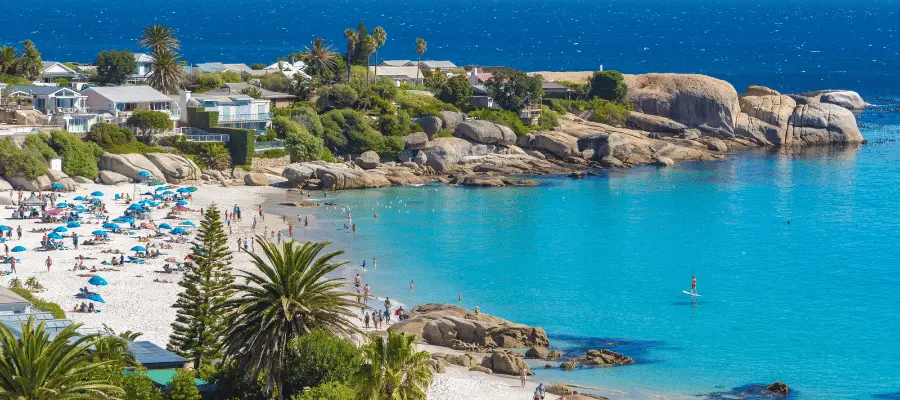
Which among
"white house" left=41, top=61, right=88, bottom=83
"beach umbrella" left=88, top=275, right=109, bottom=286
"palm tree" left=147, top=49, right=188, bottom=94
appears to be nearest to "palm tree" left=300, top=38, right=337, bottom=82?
"palm tree" left=147, top=49, right=188, bottom=94

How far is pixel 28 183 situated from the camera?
72.8 metres

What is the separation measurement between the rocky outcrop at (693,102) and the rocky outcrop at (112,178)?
162 ft

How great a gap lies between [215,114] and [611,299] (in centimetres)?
3873

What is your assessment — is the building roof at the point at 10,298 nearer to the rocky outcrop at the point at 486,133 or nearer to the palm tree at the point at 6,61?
the rocky outcrop at the point at 486,133

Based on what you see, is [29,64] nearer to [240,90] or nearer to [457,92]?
[240,90]

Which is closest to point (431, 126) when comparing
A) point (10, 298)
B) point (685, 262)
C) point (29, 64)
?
point (29, 64)

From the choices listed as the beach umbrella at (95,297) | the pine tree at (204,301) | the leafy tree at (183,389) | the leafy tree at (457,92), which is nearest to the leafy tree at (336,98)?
the leafy tree at (457,92)

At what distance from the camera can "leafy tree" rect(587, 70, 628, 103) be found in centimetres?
11000

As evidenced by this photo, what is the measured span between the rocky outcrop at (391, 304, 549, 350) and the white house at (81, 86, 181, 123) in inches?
1618

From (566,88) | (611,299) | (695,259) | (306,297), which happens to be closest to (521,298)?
(611,299)

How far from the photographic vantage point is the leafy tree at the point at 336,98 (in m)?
94.5

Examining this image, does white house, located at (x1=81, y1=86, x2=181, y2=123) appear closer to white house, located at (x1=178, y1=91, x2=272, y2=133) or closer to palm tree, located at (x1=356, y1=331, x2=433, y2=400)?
white house, located at (x1=178, y1=91, x2=272, y2=133)

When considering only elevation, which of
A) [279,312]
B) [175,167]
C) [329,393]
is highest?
[175,167]

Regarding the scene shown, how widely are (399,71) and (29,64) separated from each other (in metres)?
33.5
